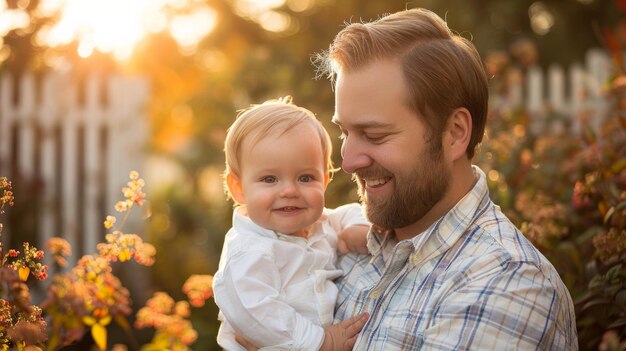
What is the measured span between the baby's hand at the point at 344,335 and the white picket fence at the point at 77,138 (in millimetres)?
5235

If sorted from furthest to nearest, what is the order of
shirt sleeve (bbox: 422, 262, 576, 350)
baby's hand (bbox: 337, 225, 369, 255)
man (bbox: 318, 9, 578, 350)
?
baby's hand (bbox: 337, 225, 369, 255), man (bbox: 318, 9, 578, 350), shirt sleeve (bbox: 422, 262, 576, 350)

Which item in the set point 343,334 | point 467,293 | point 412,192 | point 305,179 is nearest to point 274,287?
point 343,334

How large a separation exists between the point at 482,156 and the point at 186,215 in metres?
4.88

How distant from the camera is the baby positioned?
7.27 feet

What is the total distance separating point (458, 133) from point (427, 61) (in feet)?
0.77

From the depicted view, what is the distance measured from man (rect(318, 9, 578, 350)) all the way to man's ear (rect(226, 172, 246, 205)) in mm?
429

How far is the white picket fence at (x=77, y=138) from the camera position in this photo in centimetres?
708

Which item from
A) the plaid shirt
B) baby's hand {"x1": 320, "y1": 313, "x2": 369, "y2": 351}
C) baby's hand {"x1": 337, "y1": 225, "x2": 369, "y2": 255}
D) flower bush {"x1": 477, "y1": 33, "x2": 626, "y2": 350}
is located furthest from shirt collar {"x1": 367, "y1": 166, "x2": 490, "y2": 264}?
flower bush {"x1": 477, "y1": 33, "x2": 626, "y2": 350}

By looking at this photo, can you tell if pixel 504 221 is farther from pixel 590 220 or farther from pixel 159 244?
pixel 159 244

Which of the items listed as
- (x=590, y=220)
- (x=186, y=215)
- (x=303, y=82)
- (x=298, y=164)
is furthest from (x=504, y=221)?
(x=186, y=215)

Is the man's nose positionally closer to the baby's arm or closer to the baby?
the baby

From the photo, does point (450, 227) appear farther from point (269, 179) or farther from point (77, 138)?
point (77, 138)

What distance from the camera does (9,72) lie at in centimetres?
709

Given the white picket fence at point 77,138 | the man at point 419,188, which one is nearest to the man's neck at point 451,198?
the man at point 419,188
